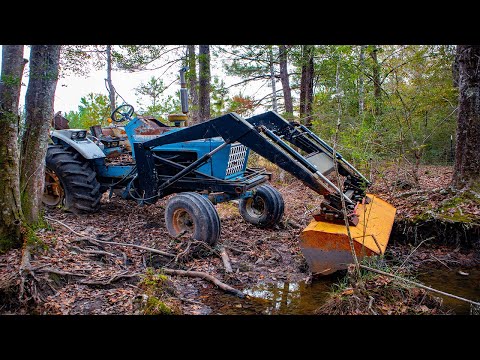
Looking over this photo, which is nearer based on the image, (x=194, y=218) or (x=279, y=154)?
(x=279, y=154)

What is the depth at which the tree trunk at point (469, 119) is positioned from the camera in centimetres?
545

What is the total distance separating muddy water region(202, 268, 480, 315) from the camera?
3.41 metres

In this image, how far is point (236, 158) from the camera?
17.9 feet

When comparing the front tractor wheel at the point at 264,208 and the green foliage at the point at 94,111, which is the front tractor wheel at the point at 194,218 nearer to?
the front tractor wheel at the point at 264,208

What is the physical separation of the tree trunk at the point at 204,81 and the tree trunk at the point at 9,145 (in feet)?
20.6

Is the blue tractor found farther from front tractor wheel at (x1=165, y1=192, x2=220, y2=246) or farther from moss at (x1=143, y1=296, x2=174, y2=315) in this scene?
moss at (x1=143, y1=296, x2=174, y2=315)

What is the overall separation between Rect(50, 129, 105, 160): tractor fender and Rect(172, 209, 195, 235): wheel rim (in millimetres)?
2076

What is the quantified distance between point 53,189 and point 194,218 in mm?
3042

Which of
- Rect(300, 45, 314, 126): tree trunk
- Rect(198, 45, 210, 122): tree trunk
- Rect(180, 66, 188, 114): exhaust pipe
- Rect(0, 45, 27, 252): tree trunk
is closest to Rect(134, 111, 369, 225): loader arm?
Rect(180, 66, 188, 114): exhaust pipe

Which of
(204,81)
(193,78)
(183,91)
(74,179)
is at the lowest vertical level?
(74,179)

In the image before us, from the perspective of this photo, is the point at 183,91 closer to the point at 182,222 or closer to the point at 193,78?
the point at 182,222

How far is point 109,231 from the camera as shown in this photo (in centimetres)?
544

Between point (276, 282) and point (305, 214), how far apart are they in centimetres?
262

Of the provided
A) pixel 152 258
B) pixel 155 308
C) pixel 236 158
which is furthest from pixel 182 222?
pixel 155 308
